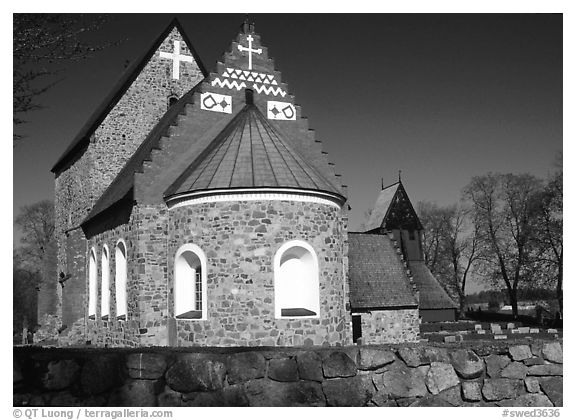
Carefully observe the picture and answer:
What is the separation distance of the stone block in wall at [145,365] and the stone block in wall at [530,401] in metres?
3.61

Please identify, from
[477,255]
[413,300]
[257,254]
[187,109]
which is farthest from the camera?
[477,255]

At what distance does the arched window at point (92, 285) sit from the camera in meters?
18.2

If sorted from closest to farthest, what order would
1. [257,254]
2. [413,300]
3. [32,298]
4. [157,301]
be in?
[257,254] → [157,301] → [413,300] → [32,298]

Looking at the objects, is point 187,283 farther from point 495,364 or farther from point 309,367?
point 495,364

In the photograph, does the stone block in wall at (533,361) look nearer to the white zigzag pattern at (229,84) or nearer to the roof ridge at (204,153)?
the roof ridge at (204,153)

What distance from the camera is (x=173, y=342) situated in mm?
13328

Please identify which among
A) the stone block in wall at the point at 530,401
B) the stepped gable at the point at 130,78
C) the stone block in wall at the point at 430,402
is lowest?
the stone block in wall at the point at 530,401

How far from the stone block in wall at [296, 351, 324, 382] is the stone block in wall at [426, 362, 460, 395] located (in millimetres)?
1158

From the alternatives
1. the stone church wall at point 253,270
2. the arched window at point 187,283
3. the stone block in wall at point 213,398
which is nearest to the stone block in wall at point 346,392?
the stone block in wall at point 213,398

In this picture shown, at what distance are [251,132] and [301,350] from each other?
29.9 feet

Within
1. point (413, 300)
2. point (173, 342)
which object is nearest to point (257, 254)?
point (173, 342)

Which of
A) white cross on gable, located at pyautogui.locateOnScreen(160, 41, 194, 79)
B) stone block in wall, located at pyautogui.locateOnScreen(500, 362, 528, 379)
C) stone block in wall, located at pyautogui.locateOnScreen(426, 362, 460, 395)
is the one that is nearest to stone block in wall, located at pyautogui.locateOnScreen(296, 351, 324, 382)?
stone block in wall, located at pyautogui.locateOnScreen(426, 362, 460, 395)

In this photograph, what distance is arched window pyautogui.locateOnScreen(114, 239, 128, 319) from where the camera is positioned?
608 inches

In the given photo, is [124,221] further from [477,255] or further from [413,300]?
[477,255]
